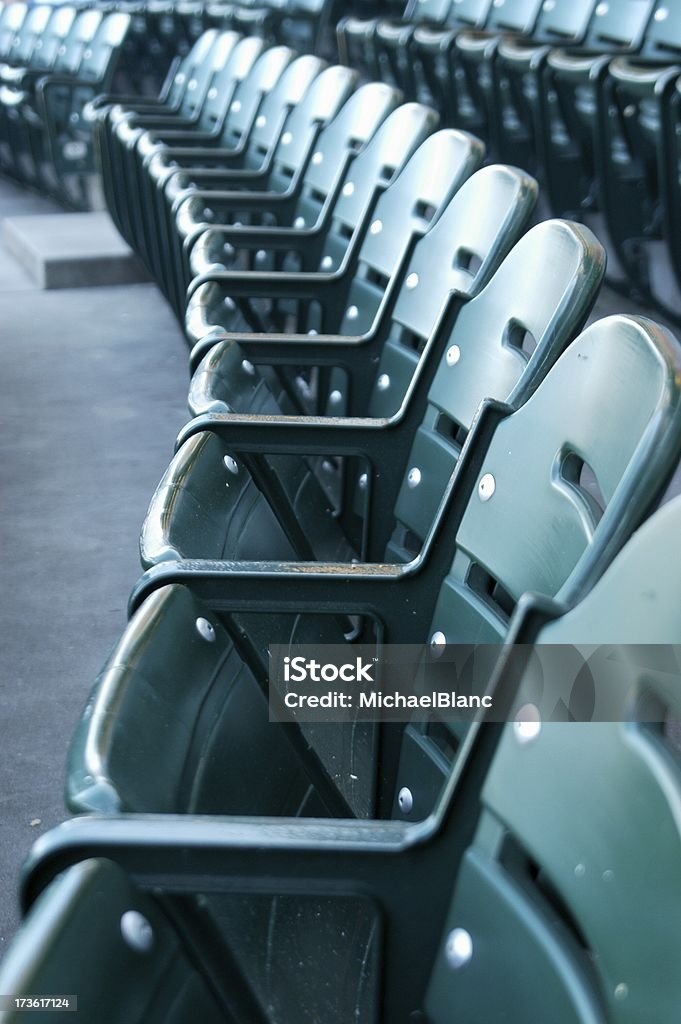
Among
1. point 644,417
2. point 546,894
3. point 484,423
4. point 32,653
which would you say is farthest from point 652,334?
point 32,653

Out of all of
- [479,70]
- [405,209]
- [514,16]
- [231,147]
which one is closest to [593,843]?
[405,209]

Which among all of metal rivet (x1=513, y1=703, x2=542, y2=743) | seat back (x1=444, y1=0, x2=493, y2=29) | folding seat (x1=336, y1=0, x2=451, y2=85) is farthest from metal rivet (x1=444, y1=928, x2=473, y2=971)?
seat back (x1=444, y1=0, x2=493, y2=29)

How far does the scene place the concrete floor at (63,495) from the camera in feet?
6.89

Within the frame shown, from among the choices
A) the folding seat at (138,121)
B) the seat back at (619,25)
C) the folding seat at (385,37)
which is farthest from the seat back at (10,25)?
the seat back at (619,25)

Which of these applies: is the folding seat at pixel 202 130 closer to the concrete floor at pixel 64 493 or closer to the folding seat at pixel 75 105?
the concrete floor at pixel 64 493

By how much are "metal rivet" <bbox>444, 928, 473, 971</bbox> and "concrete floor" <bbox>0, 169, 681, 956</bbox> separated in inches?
32.7

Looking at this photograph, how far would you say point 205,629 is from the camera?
1267mm

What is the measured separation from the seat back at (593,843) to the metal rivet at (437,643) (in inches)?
16.5

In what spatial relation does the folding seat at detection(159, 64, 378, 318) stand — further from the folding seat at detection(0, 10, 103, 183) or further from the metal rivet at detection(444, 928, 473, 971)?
the folding seat at detection(0, 10, 103, 183)

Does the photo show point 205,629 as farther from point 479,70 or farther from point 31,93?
point 31,93

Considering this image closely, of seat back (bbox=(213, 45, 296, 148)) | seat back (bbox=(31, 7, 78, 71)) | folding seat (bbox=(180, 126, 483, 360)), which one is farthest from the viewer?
seat back (bbox=(31, 7, 78, 71))

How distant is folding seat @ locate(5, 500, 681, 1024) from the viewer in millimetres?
778

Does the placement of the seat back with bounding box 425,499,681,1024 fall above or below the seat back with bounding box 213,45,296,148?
above

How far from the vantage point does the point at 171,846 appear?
0.87m
